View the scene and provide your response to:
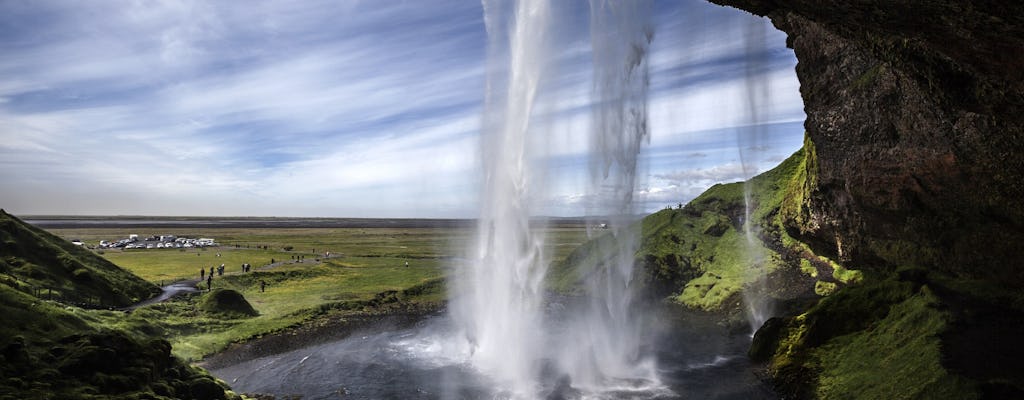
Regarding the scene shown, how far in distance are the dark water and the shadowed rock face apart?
11.8m

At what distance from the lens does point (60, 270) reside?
140ft

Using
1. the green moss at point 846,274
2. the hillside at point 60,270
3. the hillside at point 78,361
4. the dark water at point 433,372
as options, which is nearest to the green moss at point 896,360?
the dark water at point 433,372

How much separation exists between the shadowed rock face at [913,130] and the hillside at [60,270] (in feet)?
172

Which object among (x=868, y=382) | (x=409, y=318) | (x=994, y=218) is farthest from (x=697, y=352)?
(x=409, y=318)

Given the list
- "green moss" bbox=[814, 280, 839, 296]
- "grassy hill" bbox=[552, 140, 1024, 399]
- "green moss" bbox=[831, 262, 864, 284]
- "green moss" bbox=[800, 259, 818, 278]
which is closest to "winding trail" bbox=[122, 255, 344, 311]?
"grassy hill" bbox=[552, 140, 1024, 399]

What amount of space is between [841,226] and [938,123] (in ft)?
43.2

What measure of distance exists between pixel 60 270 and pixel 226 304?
14379mm

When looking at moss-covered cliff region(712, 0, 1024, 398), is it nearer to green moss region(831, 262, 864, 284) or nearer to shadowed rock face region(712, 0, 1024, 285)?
shadowed rock face region(712, 0, 1024, 285)

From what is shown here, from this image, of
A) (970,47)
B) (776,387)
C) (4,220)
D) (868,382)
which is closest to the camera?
(970,47)

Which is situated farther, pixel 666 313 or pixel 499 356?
pixel 666 313

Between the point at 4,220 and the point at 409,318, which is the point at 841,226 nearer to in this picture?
the point at 409,318

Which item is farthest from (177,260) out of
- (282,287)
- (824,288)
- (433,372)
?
(824,288)

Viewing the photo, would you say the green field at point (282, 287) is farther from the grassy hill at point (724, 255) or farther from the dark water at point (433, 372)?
the grassy hill at point (724, 255)

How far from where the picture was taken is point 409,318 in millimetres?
47969
